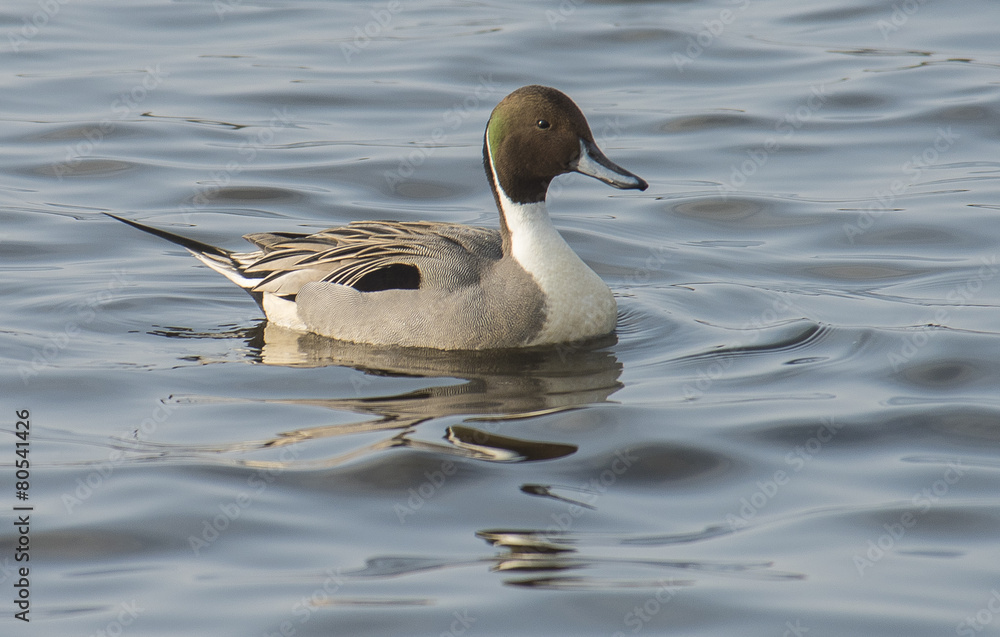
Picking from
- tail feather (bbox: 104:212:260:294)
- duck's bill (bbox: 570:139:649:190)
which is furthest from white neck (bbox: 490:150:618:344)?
tail feather (bbox: 104:212:260:294)

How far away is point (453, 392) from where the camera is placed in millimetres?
7016

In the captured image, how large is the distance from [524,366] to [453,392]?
574mm

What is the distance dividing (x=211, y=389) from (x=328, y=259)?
4.34 ft

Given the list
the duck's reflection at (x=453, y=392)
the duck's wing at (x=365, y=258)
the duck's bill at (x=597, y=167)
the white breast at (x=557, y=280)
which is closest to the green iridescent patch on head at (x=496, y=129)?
the white breast at (x=557, y=280)

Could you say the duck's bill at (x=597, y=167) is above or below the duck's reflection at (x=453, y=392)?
above

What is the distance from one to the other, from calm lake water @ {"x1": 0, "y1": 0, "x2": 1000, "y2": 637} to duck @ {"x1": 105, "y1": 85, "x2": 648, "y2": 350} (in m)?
0.16

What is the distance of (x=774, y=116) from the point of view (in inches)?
513

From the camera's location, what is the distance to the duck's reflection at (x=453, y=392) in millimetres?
6258

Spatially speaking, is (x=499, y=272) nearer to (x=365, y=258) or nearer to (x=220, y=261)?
(x=365, y=258)

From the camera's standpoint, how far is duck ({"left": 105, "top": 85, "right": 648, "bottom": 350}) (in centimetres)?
764

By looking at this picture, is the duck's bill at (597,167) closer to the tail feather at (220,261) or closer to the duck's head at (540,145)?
the duck's head at (540,145)

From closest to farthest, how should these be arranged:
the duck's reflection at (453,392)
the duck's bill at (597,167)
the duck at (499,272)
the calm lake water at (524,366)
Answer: the calm lake water at (524,366) < the duck's reflection at (453,392) < the duck at (499,272) < the duck's bill at (597,167)

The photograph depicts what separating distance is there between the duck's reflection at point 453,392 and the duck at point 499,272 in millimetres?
106

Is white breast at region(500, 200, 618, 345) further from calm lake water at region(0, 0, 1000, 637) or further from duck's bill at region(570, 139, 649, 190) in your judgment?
duck's bill at region(570, 139, 649, 190)
